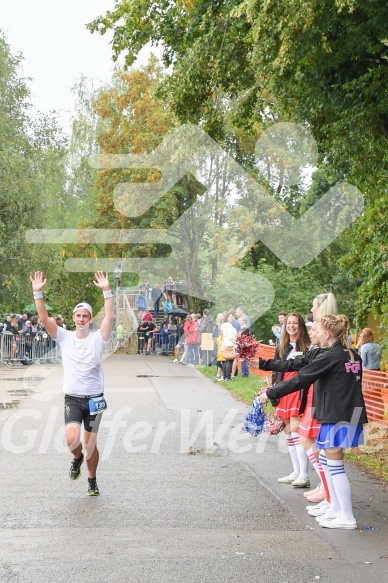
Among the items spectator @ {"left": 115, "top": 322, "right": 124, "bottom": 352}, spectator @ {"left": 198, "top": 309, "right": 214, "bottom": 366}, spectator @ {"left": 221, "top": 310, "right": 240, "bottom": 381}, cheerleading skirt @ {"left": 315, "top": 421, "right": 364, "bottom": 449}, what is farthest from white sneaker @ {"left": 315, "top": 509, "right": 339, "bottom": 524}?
spectator @ {"left": 115, "top": 322, "right": 124, "bottom": 352}

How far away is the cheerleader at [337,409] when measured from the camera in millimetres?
7766

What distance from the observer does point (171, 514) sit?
812cm

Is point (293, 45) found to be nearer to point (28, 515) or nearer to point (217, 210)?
point (28, 515)

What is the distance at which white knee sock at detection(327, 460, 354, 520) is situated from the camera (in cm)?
771

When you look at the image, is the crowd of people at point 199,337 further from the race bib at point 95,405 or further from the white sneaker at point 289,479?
the race bib at point 95,405

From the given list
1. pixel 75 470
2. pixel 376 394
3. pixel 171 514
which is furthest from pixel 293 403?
pixel 376 394

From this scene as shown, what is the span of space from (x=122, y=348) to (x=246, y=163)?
10.1 metres

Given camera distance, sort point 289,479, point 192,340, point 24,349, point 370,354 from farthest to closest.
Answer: point 24,349, point 192,340, point 370,354, point 289,479

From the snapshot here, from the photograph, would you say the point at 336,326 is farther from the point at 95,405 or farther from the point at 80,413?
the point at 80,413

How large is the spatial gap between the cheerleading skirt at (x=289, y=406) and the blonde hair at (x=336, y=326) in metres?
1.54

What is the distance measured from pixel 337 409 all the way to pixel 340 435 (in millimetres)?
210

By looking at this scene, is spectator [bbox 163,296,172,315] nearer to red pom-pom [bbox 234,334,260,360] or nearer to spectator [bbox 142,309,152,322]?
spectator [bbox 142,309,152,322]

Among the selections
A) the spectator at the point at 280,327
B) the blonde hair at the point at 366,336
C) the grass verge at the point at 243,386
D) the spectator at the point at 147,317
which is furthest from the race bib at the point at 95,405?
the spectator at the point at 147,317

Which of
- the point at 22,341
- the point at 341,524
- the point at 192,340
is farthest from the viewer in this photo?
the point at 22,341
